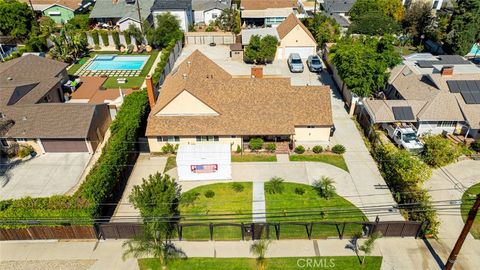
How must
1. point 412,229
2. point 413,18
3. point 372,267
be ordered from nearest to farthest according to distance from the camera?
point 372,267 < point 412,229 < point 413,18

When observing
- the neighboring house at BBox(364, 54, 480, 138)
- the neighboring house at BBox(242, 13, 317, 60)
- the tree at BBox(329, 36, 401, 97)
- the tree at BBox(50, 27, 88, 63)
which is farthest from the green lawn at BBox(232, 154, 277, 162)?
the tree at BBox(50, 27, 88, 63)

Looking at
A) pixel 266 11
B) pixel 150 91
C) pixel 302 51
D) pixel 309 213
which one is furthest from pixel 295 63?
pixel 309 213

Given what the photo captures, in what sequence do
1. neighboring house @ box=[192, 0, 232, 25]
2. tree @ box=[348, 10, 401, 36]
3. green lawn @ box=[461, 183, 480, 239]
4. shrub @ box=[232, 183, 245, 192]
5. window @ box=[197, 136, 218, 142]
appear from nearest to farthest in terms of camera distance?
1. green lawn @ box=[461, 183, 480, 239]
2. shrub @ box=[232, 183, 245, 192]
3. window @ box=[197, 136, 218, 142]
4. tree @ box=[348, 10, 401, 36]
5. neighboring house @ box=[192, 0, 232, 25]

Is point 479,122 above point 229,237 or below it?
above

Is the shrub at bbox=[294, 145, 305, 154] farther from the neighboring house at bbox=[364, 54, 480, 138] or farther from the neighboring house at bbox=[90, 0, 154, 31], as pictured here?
the neighboring house at bbox=[90, 0, 154, 31]

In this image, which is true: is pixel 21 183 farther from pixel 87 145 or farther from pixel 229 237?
pixel 229 237

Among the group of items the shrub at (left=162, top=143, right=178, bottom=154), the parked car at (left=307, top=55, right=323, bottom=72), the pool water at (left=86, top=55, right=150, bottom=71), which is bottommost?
the shrub at (left=162, top=143, right=178, bottom=154)

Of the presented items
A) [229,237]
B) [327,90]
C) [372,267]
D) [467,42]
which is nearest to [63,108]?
[229,237]

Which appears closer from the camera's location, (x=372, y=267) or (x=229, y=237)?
(x=372, y=267)

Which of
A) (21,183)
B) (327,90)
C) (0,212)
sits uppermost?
(327,90)
